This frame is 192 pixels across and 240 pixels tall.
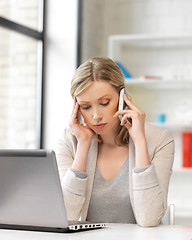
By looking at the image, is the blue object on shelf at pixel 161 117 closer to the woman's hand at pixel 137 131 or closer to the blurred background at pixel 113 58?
the blurred background at pixel 113 58

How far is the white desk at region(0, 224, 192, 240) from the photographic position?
4.62 feet

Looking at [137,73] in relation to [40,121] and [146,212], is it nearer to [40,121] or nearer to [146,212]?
[40,121]

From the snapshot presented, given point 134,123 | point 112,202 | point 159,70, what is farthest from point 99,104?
point 159,70

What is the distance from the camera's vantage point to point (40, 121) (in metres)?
3.68

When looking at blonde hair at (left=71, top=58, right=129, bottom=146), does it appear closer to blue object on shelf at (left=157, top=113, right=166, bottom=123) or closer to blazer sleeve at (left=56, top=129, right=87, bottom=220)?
blazer sleeve at (left=56, top=129, right=87, bottom=220)

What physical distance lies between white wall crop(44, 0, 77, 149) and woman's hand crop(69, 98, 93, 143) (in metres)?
1.68

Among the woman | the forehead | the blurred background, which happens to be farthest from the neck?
the blurred background

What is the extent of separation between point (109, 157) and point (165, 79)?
5.60ft

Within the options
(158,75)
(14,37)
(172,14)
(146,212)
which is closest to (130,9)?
(172,14)

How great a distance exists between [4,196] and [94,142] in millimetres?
636

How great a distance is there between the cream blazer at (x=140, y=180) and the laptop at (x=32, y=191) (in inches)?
10.7

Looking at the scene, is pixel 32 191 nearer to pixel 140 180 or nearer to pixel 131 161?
pixel 140 180

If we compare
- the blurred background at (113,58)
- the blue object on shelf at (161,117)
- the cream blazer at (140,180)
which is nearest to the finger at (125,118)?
the cream blazer at (140,180)

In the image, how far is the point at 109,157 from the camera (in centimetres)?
200
